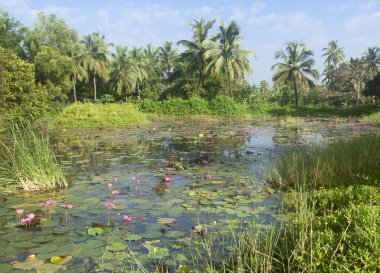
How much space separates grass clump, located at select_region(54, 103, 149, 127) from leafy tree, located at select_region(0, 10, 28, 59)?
50.8 feet

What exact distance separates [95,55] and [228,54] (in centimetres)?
1700

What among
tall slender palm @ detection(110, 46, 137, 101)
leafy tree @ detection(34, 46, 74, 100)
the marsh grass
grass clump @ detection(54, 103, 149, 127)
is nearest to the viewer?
the marsh grass

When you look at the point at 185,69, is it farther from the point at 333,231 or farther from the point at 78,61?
the point at 333,231

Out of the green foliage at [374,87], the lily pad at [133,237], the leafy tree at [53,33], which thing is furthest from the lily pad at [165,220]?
the leafy tree at [53,33]

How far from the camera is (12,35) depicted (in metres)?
35.0

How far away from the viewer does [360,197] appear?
166 inches

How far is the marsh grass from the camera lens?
5.97 metres

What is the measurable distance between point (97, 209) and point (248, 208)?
84.9 inches

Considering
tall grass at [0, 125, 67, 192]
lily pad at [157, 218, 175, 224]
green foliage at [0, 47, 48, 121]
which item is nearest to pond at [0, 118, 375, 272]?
lily pad at [157, 218, 175, 224]

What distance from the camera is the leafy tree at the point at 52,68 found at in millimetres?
28109

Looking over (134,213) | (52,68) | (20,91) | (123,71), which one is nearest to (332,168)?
(134,213)

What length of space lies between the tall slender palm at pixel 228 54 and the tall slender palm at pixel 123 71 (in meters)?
13.2

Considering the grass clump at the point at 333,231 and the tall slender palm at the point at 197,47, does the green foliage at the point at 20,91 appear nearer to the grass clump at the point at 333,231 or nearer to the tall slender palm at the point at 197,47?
the grass clump at the point at 333,231

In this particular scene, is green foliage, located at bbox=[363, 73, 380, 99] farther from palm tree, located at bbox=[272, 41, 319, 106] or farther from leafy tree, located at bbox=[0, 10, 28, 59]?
leafy tree, located at bbox=[0, 10, 28, 59]
